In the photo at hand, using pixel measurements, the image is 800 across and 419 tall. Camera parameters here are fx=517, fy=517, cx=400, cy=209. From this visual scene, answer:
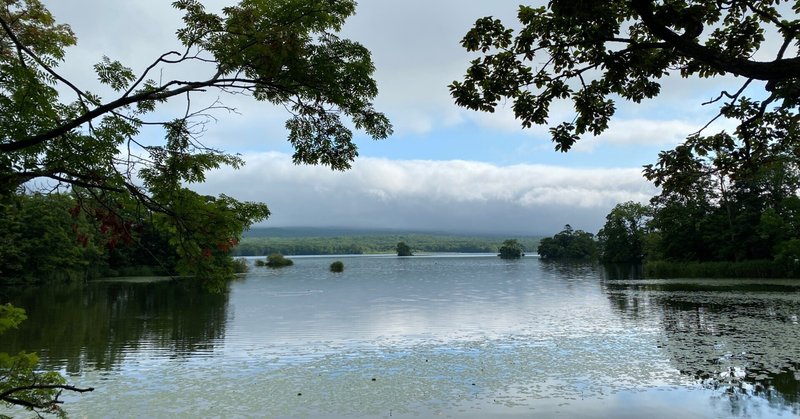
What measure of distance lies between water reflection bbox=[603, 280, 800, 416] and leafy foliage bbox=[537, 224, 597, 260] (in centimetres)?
12023

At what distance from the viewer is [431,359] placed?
54.3 ft

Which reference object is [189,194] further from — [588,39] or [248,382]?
[248,382]

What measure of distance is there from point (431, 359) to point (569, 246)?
487ft

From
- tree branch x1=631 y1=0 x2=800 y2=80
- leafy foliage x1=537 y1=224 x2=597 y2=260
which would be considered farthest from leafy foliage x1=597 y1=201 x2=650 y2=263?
tree branch x1=631 y1=0 x2=800 y2=80

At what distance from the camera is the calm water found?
38.1 feet

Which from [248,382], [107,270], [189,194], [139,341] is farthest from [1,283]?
[189,194]

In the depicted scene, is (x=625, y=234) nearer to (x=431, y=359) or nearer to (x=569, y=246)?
(x=569, y=246)

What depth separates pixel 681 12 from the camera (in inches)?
218

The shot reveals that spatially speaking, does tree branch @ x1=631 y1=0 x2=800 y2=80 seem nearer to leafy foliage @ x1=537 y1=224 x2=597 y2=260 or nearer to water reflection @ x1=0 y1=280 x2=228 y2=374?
water reflection @ x1=0 y1=280 x2=228 y2=374

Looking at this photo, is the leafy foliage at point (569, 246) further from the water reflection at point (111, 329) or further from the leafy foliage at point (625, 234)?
the water reflection at point (111, 329)

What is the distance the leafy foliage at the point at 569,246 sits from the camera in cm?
15125

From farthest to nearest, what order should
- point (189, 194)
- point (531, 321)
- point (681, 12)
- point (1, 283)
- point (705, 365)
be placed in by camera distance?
point (1, 283), point (531, 321), point (705, 365), point (189, 194), point (681, 12)

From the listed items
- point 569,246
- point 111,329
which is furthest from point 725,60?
point 569,246

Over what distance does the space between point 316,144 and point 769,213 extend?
6265 centimetres
